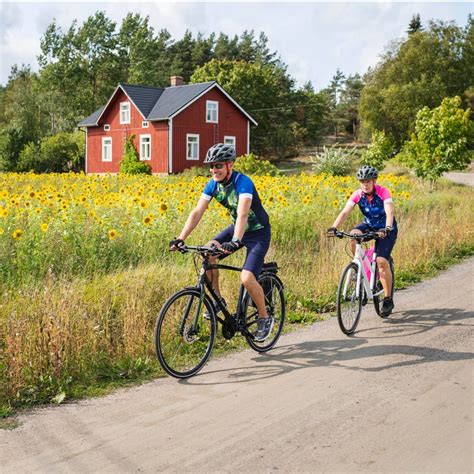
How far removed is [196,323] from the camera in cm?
628

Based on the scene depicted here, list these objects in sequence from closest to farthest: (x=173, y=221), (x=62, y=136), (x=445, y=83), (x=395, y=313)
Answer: (x=395, y=313) < (x=173, y=221) < (x=62, y=136) < (x=445, y=83)

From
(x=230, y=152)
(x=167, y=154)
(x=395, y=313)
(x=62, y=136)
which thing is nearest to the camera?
(x=230, y=152)

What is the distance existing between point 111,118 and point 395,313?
44708 millimetres

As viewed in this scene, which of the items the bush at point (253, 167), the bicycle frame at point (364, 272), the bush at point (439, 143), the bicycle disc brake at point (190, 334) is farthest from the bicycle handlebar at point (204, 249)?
the bush at point (253, 167)

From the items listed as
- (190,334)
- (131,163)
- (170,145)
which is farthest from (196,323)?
(131,163)

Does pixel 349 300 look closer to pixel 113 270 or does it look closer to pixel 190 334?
pixel 190 334

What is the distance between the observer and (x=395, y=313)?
28.5 ft

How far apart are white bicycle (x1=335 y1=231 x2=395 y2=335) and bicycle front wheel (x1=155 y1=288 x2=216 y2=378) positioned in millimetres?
1786

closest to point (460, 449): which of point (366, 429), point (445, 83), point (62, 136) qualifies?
point (366, 429)

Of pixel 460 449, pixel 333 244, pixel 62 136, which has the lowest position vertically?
pixel 460 449

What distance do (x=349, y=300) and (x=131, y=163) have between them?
3885 centimetres

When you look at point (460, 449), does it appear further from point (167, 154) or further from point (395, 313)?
point (167, 154)

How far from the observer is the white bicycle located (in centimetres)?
755

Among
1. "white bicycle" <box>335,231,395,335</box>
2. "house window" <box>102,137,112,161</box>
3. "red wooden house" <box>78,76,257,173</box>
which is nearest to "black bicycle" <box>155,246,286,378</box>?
"white bicycle" <box>335,231,395,335</box>
